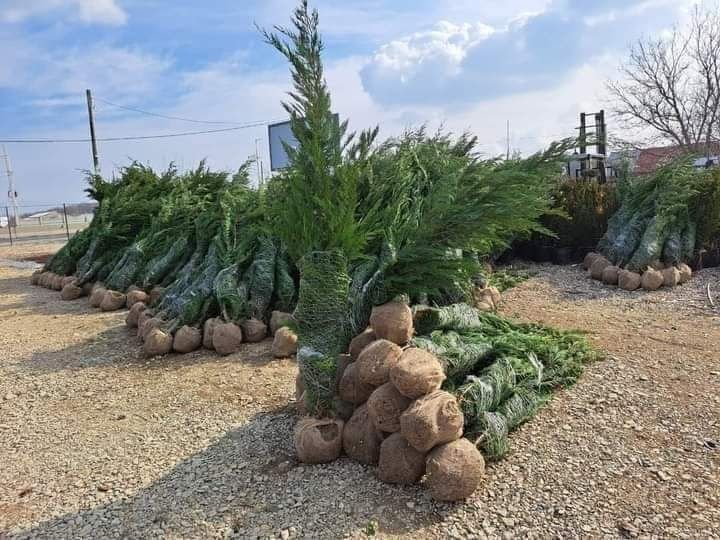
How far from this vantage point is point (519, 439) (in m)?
3.18

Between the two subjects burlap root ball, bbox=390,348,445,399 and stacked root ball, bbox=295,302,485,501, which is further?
burlap root ball, bbox=390,348,445,399

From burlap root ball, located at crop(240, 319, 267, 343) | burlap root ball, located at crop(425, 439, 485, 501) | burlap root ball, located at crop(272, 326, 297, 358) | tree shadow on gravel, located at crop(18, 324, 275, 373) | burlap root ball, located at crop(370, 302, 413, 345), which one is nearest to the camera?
burlap root ball, located at crop(425, 439, 485, 501)

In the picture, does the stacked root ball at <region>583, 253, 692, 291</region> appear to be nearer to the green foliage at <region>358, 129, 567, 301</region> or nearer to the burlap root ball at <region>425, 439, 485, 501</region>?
the green foliage at <region>358, 129, 567, 301</region>

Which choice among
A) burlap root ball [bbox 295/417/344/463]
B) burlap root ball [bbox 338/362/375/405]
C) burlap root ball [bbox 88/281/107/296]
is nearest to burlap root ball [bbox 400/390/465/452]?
burlap root ball [bbox 338/362/375/405]

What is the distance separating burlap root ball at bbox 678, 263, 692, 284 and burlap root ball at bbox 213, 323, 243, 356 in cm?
599

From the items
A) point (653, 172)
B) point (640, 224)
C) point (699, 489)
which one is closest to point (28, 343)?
point (699, 489)

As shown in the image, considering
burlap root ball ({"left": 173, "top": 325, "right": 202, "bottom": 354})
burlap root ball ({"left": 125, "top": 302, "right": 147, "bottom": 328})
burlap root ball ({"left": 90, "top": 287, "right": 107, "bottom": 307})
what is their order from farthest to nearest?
burlap root ball ({"left": 90, "top": 287, "right": 107, "bottom": 307}) < burlap root ball ({"left": 125, "top": 302, "right": 147, "bottom": 328}) < burlap root ball ({"left": 173, "top": 325, "right": 202, "bottom": 354})

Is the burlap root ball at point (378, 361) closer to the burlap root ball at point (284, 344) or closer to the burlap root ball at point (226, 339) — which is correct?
the burlap root ball at point (284, 344)

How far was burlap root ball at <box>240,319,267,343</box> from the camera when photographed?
19.1 ft

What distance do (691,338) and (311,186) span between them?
154 inches

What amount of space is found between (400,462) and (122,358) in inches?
157

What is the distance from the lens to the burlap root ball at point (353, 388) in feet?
10.1

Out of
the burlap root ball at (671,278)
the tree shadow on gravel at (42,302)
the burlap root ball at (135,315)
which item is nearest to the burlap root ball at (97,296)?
the tree shadow on gravel at (42,302)

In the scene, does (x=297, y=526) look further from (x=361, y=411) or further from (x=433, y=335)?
(x=433, y=335)
